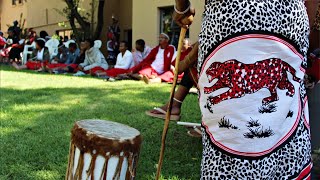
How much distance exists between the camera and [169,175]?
333 centimetres

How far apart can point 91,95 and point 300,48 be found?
570 centimetres

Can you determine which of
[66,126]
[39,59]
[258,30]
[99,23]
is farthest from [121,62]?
[258,30]

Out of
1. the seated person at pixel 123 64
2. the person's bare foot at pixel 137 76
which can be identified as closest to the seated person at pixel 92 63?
the seated person at pixel 123 64

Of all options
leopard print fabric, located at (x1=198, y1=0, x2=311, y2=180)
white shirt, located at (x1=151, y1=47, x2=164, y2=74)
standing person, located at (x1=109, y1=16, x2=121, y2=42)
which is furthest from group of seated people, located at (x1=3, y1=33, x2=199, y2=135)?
leopard print fabric, located at (x1=198, y1=0, x2=311, y2=180)

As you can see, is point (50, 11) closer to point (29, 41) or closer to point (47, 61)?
point (29, 41)

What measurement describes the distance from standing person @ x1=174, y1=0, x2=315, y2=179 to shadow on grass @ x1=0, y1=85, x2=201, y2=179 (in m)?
1.57

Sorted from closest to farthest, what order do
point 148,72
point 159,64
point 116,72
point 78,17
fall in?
point 148,72, point 159,64, point 116,72, point 78,17

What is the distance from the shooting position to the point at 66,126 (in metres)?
4.80

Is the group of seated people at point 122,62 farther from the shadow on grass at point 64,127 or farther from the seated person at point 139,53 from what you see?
the shadow on grass at point 64,127

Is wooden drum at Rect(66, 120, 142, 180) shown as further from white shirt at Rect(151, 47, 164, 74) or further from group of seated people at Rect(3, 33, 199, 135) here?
white shirt at Rect(151, 47, 164, 74)

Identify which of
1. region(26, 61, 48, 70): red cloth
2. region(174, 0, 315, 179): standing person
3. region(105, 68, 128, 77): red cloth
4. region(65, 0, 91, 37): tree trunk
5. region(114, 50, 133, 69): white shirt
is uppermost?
region(65, 0, 91, 37): tree trunk

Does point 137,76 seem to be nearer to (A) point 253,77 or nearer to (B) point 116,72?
(B) point 116,72

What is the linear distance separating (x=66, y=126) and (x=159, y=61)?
573cm

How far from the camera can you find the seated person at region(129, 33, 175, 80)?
10.1 m
